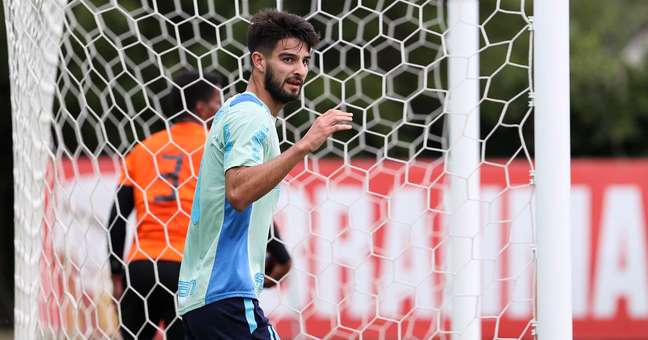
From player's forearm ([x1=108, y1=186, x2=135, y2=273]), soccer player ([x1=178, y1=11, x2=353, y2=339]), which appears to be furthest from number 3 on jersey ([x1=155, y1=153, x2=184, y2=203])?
soccer player ([x1=178, y1=11, x2=353, y2=339])

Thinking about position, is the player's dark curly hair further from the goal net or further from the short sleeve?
the goal net

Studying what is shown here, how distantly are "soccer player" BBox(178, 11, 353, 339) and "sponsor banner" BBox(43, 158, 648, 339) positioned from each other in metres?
4.50

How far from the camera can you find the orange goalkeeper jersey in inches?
185

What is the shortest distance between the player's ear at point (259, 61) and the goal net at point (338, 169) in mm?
1088

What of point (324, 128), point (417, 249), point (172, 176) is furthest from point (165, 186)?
point (417, 249)

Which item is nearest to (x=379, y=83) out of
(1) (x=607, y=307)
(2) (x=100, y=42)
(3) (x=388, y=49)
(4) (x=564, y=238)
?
(3) (x=388, y=49)

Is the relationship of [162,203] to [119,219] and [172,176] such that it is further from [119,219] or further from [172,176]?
[119,219]

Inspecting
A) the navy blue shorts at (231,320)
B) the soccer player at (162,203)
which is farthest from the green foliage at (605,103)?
the navy blue shorts at (231,320)

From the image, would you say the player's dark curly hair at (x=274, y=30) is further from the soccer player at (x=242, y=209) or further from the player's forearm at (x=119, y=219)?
the player's forearm at (x=119, y=219)

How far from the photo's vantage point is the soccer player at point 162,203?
15.4 ft

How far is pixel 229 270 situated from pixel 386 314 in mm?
5648

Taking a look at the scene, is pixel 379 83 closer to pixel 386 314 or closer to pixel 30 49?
pixel 386 314

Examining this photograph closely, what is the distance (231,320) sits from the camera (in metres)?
3.19

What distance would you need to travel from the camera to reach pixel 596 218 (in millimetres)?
9883
